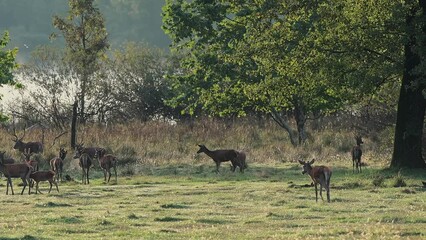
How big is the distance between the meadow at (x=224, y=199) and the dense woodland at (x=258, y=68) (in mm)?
2297

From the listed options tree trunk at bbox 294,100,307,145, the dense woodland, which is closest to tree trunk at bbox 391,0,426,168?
the dense woodland

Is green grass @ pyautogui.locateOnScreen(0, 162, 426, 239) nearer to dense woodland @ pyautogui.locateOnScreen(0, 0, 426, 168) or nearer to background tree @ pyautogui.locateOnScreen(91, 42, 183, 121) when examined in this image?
dense woodland @ pyautogui.locateOnScreen(0, 0, 426, 168)

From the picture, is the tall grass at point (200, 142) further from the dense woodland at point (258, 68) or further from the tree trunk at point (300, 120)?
the dense woodland at point (258, 68)

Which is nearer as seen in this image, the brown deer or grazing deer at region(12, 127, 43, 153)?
the brown deer

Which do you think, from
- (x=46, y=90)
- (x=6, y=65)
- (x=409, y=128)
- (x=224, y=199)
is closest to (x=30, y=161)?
(x=224, y=199)

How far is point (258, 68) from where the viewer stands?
40062 mm

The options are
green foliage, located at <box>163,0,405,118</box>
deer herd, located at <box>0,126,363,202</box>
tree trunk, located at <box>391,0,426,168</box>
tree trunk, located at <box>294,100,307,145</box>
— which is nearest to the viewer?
deer herd, located at <box>0,126,363,202</box>

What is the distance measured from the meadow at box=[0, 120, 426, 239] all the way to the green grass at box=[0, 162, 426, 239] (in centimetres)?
3

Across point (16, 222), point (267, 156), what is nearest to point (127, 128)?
point (267, 156)

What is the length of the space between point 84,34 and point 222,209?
25.5m

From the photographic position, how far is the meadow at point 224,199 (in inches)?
722

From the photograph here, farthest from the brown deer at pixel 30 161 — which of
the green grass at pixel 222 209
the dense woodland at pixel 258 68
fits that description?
the dense woodland at pixel 258 68

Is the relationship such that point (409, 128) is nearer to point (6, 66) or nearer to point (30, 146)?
point (30, 146)

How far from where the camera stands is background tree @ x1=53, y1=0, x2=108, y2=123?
4578 cm
